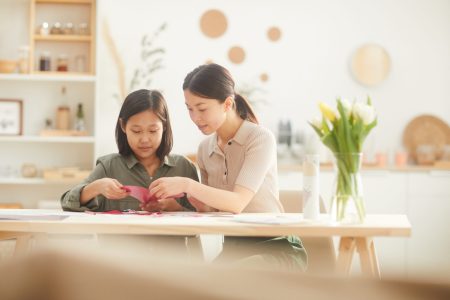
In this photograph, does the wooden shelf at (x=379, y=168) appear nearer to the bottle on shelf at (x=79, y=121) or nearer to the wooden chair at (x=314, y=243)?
the bottle on shelf at (x=79, y=121)

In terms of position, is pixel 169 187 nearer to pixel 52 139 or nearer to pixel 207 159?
pixel 207 159

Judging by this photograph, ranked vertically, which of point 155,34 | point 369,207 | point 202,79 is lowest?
point 369,207

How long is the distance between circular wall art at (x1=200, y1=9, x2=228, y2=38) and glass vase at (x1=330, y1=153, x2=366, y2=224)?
3.95 metres

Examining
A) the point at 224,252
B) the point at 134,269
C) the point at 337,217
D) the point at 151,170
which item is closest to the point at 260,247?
the point at 224,252

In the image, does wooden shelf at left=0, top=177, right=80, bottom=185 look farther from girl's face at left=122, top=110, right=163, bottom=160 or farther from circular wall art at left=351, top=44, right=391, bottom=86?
girl's face at left=122, top=110, right=163, bottom=160

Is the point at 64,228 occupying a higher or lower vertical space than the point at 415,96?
lower

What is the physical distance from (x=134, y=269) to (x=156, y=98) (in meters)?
2.42

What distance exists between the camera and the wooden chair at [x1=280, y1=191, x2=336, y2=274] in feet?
9.22

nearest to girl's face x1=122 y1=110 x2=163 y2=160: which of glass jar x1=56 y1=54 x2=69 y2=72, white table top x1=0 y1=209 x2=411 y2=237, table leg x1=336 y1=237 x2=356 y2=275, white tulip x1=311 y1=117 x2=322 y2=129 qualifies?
white table top x1=0 y1=209 x2=411 y2=237

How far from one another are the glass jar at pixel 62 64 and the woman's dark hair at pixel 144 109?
10.2 feet

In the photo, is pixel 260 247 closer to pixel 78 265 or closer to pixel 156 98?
pixel 156 98

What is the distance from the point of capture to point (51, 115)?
5793 millimetres

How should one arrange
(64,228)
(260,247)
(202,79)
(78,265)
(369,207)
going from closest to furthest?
1. (78,265)
2. (64,228)
3. (260,247)
4. (202,79)
5. (369,207)

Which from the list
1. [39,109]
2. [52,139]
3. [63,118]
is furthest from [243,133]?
[39,109]
